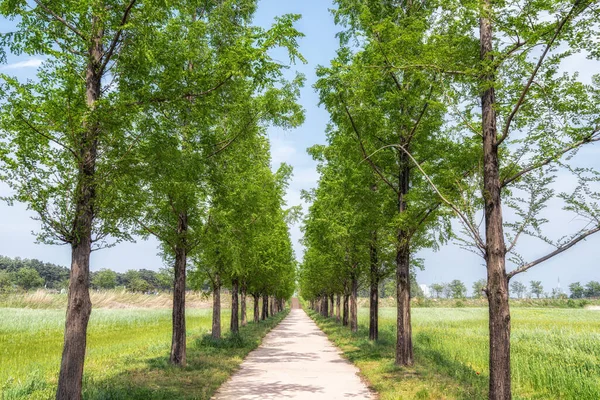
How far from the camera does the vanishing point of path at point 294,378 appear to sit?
9.07 m

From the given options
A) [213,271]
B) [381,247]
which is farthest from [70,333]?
[381,247]

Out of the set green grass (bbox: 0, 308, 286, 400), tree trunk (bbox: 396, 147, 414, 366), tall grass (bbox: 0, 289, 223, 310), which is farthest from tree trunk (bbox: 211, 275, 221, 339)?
tall grass (bbox: 0, 289, 223, 310)

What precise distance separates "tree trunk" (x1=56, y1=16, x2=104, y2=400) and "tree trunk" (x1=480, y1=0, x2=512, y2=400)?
608cm

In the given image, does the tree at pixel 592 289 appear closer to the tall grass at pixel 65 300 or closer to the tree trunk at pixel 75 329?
the tall grass at pixel 65 300

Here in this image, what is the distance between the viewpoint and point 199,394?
28.5ft

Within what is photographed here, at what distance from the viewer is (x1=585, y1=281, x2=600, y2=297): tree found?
176625 mm

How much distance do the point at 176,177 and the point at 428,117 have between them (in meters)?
7.72

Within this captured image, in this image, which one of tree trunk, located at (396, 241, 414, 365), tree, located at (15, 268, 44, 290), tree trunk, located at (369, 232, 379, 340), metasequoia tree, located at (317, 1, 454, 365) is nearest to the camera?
metasequoia tree, located at (317, 1, 454, 365)

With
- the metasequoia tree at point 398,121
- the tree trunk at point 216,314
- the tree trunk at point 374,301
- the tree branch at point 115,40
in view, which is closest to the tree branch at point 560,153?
the metasequoia tree at point 398,121

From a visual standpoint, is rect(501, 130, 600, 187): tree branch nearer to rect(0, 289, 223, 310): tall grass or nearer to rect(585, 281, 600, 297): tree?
rect(0, 289, 223, 310): tall grass

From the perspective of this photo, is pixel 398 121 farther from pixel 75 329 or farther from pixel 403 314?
pixel 75 329

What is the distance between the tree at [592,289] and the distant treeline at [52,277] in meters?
166

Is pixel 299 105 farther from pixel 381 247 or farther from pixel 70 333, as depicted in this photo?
pixel 381 247

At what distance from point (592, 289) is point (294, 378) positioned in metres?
211
